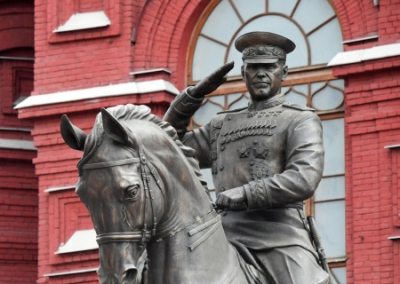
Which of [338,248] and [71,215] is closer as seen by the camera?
[338,248]

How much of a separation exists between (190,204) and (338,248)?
1258 cm

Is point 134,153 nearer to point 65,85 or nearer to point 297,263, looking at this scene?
point 297,263

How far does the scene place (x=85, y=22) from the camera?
2547 centimetres

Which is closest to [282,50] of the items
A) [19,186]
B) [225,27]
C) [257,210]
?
[257,210]

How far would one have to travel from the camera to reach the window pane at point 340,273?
23203mm

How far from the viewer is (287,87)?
24.0 meters

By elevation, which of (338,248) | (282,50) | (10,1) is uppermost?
(10,1)

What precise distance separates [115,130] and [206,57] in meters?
14.8

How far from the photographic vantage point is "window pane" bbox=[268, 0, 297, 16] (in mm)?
24422

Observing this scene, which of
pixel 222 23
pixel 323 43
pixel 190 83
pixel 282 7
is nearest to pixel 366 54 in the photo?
pixel 323 43

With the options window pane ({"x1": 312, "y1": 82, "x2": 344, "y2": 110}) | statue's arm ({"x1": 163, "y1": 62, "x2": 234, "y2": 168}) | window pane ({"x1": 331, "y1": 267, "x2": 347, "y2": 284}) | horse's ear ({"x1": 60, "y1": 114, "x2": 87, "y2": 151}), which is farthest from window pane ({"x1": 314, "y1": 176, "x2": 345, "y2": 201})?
horse's ear ({"x1": 60, "y1": 114, "x2": 87, "y2": 151})

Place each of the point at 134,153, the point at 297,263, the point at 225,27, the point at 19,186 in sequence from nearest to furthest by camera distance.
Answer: the point at 134,153 → the point at 297,263 → the point at 225,27 → the point at 19,186

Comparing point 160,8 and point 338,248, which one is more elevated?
point 160,8

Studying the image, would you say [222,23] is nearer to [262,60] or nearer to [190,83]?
[190,83]
